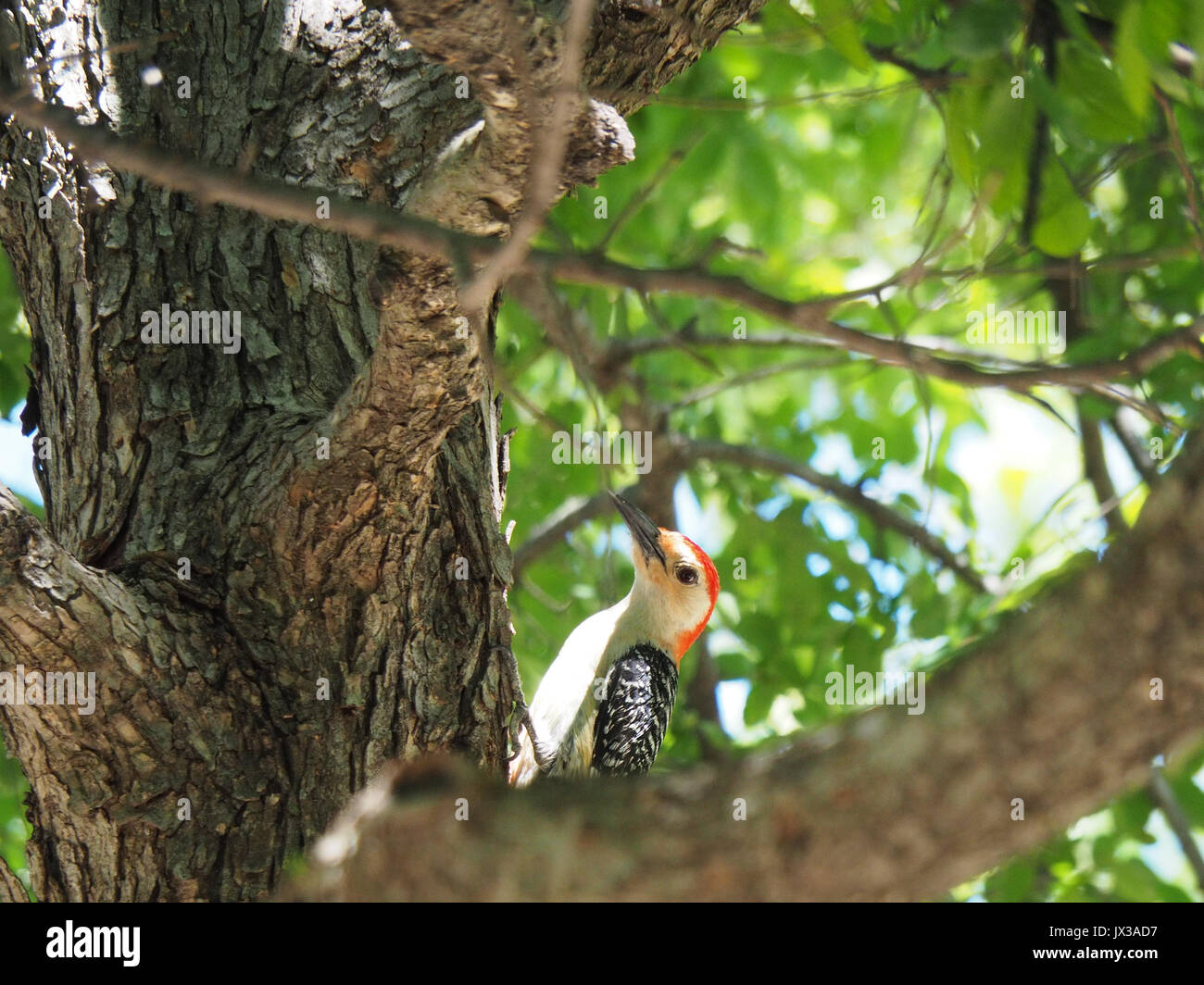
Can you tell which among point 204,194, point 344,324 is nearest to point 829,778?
point 204,194

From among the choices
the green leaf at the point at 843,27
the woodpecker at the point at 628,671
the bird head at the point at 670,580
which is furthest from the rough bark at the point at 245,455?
the bird head at the point at 670,580

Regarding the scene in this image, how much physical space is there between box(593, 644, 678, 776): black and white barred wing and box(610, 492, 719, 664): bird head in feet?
1.45

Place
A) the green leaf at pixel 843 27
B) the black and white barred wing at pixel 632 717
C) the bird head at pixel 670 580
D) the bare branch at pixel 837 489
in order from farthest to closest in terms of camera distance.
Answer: the bird head at pixel 670 580 → the bare branch at pixel 837 489 → the black and white barred wing at pixel 632 717 → the green leaf at pixel 843 27

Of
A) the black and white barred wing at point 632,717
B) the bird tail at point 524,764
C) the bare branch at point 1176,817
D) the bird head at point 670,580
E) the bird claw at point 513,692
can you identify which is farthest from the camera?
the bird head at point 670,580

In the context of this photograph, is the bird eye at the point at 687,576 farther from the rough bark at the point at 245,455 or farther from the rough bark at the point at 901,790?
the rough bark at the point at 901,790

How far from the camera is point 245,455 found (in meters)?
2.86

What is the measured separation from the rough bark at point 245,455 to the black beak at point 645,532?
7.12 ft

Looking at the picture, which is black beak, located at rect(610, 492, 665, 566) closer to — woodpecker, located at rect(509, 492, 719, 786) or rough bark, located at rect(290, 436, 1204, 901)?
woodpecker, located at rect(509, 492, 719, 786)

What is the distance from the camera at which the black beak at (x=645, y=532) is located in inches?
219

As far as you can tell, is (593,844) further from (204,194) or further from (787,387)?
(787,387)

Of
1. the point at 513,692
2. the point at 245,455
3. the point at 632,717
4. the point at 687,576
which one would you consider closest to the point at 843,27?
the point at 245,455

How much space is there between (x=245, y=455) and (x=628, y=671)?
2794 millimetres

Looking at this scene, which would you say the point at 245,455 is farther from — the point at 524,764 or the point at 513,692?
the point at 524,764

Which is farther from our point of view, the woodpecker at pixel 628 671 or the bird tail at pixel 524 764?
the woodpecker at pixel 628 671
